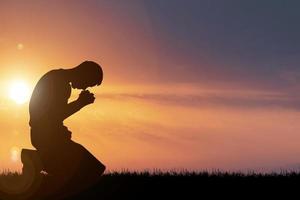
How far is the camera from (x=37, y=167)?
1071 cm

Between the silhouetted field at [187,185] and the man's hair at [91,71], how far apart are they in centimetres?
374

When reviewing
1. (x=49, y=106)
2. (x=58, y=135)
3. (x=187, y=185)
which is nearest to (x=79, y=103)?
(x=49, y=106)

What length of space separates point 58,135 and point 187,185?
490 centimetres

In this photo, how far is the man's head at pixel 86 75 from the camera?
1032cm

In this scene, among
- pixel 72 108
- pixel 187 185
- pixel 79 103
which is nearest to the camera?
pixel 79 103

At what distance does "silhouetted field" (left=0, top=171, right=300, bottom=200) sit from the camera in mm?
13828

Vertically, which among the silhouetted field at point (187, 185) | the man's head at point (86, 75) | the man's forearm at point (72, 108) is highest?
the man's head at point (86, 75)

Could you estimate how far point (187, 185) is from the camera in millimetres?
14664

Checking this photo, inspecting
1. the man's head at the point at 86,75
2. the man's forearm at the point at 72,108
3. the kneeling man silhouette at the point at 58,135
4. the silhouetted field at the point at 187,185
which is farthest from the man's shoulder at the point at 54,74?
the silhouetted field at the point at 187,185

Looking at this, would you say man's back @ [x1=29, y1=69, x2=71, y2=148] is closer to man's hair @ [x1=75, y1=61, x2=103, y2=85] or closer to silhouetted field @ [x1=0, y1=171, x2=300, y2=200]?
man's hair @ [x1=75, y1=61, x2=103, y2=85]

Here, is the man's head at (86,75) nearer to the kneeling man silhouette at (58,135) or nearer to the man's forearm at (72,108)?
the kneeling man silhouette at (58,135)

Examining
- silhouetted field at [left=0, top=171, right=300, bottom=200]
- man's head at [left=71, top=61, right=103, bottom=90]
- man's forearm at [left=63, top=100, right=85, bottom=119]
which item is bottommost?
silhouetted field at [left=0, top=171, right=300, bottom=200]

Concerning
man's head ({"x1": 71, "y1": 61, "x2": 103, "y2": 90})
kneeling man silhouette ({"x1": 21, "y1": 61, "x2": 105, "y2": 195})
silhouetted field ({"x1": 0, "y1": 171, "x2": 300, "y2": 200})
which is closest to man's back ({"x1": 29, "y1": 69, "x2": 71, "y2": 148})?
kneeling man silhouette ({"x1": 21, "y1": 61, "x2": 105, "y2": 195})

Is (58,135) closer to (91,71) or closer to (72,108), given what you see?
(72,108)
